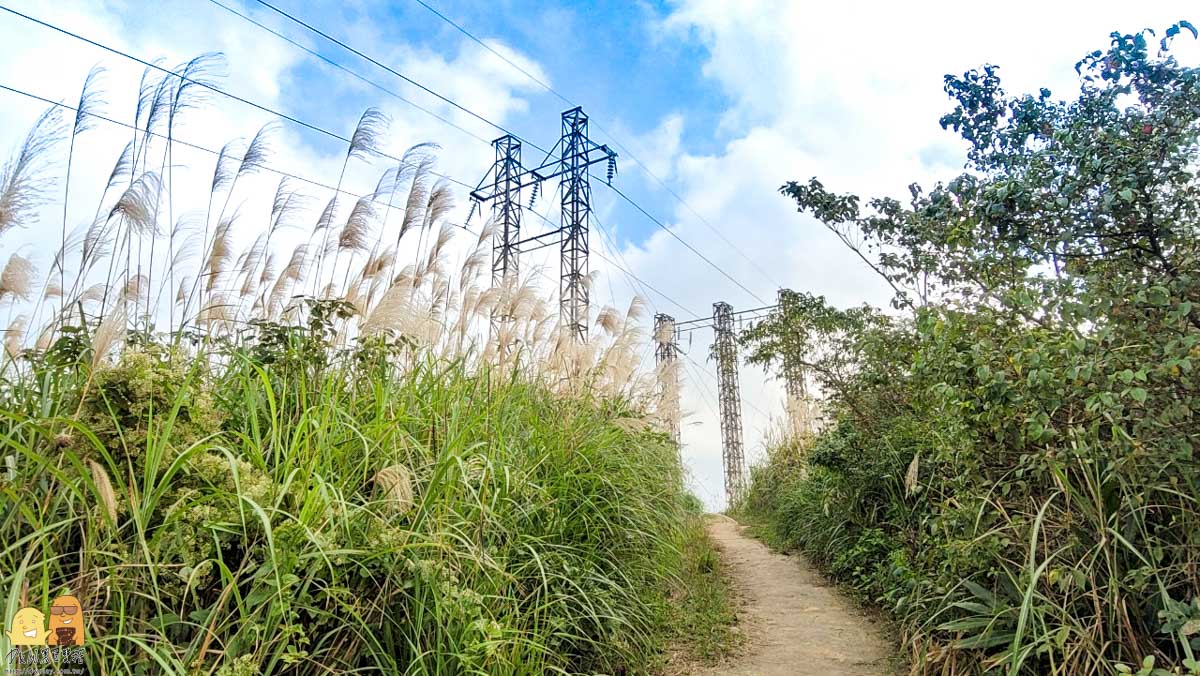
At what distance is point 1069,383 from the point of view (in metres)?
2.48

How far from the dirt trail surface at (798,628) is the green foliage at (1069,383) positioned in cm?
37

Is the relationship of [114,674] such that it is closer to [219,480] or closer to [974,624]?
[219,480]

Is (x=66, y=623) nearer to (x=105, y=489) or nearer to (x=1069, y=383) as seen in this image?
(x=105, y=489)

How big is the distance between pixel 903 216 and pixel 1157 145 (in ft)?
4.52

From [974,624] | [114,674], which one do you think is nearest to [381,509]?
[114,674]

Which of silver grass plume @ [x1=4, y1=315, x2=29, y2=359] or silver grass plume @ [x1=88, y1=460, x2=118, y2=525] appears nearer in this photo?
silver grass plume @ [x1=88, y1=460, x2=118, y2=525]

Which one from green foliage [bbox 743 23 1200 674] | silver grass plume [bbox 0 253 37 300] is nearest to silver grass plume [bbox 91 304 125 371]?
silver grass plume [bbox 0 253 37 300]

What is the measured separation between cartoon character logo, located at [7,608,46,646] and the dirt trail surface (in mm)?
2820

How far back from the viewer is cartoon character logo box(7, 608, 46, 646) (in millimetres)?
1506

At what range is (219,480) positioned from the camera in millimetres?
2027

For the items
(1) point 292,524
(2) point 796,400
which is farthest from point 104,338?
(2) point 796,400

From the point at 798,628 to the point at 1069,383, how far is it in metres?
2.43

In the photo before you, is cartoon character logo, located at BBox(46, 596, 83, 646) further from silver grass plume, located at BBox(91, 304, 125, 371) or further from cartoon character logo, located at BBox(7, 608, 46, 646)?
silver grass plume, located at BBox(91, 304, 125, 371)

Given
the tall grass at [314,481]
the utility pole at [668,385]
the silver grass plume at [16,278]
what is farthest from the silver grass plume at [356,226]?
the utility pole at [668,385]
